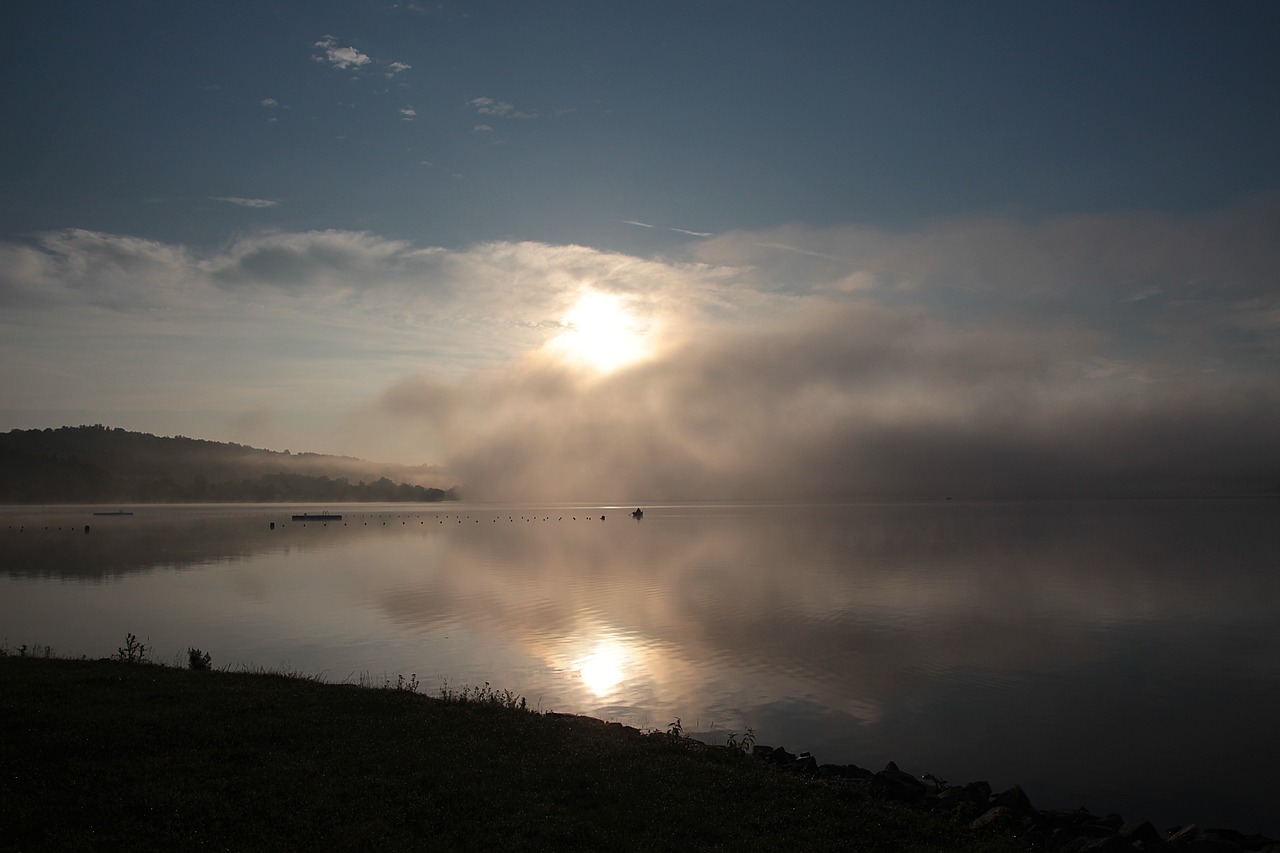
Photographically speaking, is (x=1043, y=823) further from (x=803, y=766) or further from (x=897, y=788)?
(x=803, y=766)

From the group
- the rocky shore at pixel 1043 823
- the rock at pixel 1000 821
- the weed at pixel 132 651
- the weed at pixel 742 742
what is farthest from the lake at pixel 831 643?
the rock at pixel 1000 821

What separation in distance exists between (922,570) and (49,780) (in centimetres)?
6220

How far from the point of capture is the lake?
2103cm

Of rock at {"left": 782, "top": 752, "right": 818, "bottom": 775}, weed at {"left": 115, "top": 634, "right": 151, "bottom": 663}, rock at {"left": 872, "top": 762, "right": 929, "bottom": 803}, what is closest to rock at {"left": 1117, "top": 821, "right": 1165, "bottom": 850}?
rock at {"left": 872, "top": 762, "right": 929, "bottom": 803}

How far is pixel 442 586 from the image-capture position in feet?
180

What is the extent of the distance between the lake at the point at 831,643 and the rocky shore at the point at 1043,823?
6.50 feet

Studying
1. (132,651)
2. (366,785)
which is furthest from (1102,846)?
(132,651)

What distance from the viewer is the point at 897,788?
50.7 ft

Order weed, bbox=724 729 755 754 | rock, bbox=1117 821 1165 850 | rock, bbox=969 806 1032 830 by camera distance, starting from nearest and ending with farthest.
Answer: rock, bbox=969 806 1032 830, rock, bbox=1117 821 1165 850, weed, bbox=724 729 755 754

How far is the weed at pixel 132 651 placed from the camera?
22.7 metres

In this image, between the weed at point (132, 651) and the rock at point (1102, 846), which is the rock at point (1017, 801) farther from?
the weed at point (132, 651)

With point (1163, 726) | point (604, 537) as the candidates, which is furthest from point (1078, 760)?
point (604, 537)

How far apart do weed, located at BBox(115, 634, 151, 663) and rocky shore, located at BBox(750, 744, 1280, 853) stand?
61.8 feet

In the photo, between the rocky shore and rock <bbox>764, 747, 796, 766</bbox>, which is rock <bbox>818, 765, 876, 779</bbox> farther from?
rock <bbox>764, 747, 796, 766</bbox>
